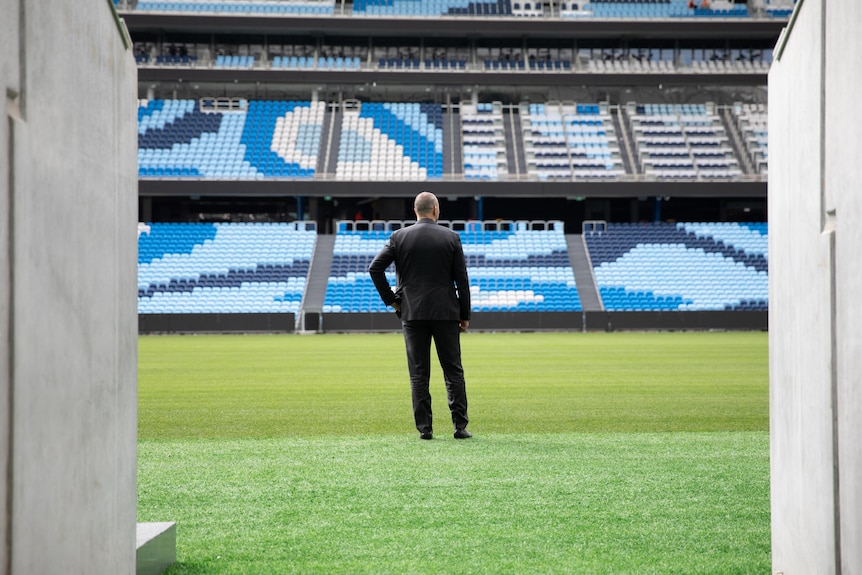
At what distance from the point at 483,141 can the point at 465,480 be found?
3759 cm

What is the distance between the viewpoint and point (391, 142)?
1602 inches

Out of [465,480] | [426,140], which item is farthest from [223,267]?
[465,480]

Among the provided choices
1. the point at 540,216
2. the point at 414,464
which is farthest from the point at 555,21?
the point at 414,464

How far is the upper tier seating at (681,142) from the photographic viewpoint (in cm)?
3966

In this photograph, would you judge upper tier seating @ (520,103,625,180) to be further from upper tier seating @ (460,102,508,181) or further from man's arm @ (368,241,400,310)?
man's arm @ (368,241,400,310)

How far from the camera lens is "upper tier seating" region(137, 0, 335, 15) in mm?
40406

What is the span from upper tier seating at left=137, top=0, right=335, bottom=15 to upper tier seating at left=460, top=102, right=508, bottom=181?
849 centimetres

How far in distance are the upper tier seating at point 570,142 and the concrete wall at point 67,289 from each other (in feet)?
121

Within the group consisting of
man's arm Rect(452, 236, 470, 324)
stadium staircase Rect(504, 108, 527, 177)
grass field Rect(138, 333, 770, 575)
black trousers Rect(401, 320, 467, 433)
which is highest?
stadium staircase Rect(504, 108, 527, 177)

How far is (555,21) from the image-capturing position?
131 feet

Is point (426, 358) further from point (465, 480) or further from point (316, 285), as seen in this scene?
point (316, 285)

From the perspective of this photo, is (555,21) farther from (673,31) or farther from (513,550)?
(513,550)

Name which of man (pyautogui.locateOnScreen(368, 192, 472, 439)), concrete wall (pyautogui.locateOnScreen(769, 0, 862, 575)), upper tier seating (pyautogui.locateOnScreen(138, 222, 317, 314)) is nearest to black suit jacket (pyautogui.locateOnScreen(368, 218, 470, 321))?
man (pyautogui.locateOnScreen(368, 192, 472, 439))

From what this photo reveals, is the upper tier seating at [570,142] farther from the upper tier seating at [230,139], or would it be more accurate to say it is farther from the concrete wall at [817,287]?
the concrete wall at [817,287]
